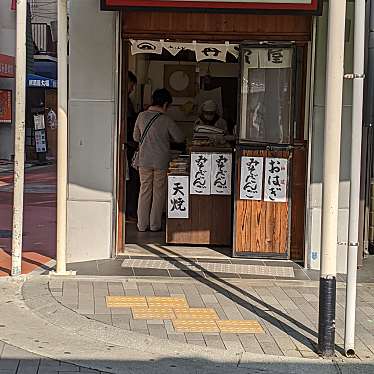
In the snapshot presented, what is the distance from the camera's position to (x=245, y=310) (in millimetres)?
6828

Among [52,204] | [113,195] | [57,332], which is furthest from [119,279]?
[52,204]

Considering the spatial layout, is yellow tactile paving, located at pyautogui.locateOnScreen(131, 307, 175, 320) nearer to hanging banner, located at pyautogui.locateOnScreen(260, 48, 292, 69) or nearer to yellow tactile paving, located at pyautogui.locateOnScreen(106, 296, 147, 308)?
yellow tactile paving, located at pyautogui.locateOnScreen(106, 296, 147, 308)

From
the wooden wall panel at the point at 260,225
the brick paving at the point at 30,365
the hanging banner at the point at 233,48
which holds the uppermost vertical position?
the hanging banner at the point at 233,48

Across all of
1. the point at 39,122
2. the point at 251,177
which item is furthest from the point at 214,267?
the point at 39,122

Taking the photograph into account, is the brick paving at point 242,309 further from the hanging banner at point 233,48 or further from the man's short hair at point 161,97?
the man's short hair at point 161,97

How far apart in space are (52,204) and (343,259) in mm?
7185

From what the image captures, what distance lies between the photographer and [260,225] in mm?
8812

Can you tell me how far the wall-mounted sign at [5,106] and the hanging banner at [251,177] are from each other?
1816 centimetres

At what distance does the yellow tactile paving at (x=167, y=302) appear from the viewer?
6922 mm

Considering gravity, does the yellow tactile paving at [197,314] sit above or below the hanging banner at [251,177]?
below

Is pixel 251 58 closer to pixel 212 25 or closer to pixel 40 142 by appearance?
pixel 212 25

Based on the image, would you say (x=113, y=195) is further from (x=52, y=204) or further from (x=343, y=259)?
(x=52, y=204)

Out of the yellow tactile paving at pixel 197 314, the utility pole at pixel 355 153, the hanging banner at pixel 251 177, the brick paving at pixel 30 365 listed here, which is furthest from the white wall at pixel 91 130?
the utility pole at pixel 355 153

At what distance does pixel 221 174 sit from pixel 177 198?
638mm
